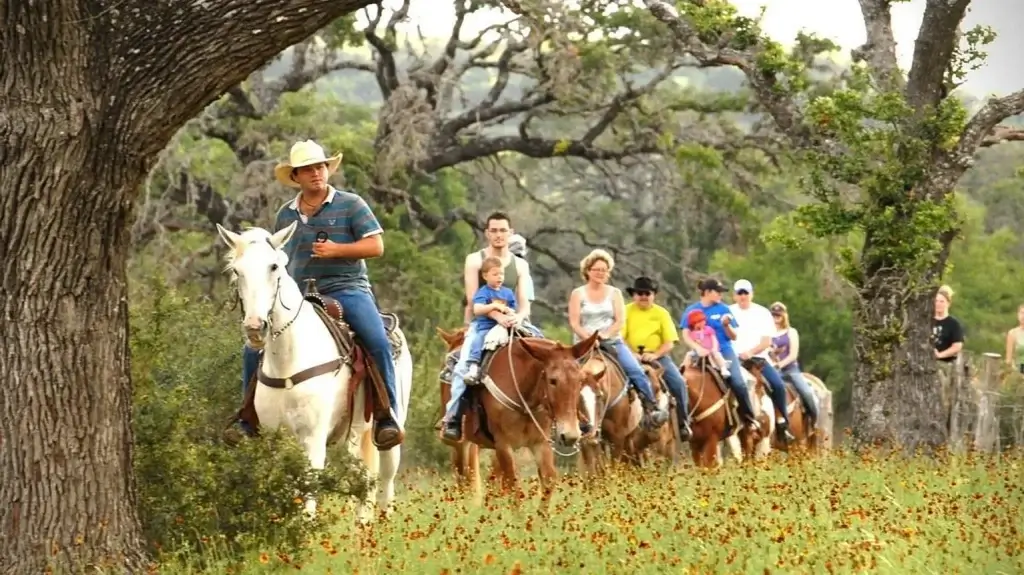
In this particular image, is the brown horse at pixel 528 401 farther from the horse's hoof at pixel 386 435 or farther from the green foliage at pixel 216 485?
the green foliage at pixel 216 485

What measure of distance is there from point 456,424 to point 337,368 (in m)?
2.62

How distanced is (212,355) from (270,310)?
3.43 meters

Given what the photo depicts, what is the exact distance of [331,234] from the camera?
11.2 meters

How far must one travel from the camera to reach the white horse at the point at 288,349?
10.0 meters

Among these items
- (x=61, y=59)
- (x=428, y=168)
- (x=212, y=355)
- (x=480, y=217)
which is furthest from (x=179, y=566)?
(x=480, y=217)

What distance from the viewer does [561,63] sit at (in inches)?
1039

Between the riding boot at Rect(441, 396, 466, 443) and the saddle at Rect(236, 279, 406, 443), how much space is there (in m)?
1.84

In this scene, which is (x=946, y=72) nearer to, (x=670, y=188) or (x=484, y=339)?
(x=484, y=339)

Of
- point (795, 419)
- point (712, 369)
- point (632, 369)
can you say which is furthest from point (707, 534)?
point (795, 419)

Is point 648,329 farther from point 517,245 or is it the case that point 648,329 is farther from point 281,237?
point 281,237

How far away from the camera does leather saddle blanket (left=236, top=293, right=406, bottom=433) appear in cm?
1098

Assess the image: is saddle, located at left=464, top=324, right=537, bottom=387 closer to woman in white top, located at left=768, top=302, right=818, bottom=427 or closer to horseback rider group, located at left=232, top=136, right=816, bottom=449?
horseback rider group, located at left=232, top=136, right=816, bottom=449

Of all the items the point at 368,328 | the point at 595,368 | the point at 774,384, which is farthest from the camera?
the point at 774,384

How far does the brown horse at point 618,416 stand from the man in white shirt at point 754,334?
2.17 m
